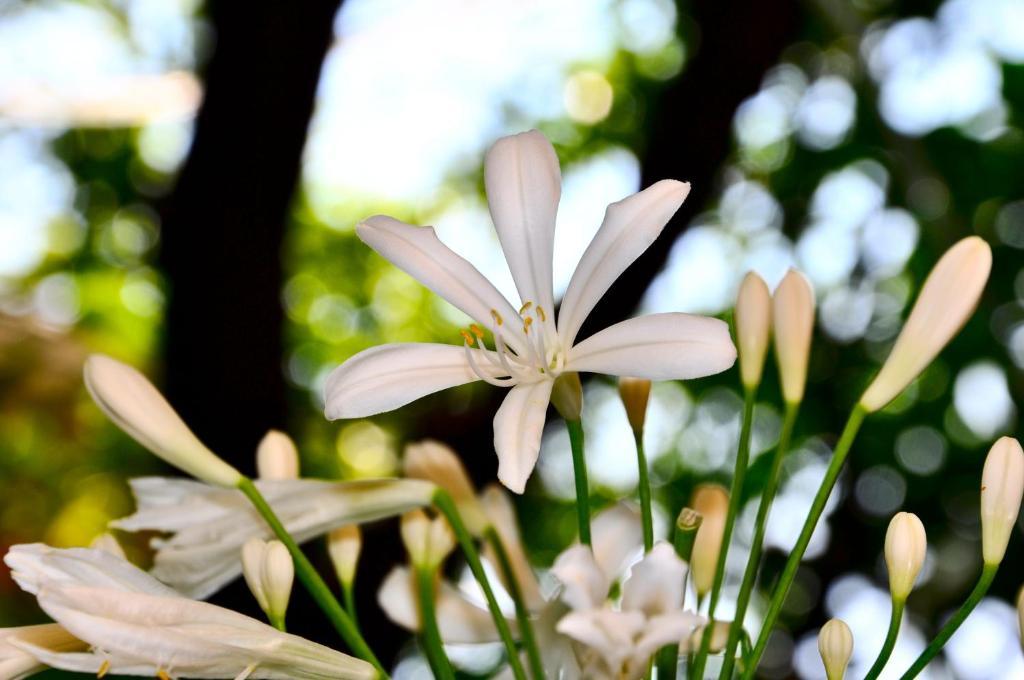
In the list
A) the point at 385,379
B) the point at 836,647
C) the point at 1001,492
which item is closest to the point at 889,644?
the point at 836,647

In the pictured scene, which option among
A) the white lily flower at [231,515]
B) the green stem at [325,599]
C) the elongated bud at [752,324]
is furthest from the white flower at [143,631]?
the elongated bud at [752,324]

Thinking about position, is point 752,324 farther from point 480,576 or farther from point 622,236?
point 480,576

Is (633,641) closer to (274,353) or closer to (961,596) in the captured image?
(274,353)

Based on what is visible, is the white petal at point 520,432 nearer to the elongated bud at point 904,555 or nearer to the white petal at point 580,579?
the white petal at point 580,579

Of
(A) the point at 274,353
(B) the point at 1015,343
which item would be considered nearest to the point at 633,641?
(A) the point at 274,353

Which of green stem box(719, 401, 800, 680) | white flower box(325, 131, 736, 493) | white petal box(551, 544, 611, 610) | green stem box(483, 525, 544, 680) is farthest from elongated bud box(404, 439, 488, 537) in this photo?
white petal box(551, 544, 611, 610)

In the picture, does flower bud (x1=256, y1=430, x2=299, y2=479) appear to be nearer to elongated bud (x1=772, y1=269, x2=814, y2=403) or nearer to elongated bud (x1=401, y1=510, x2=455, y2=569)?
elongated bud (x1=401, y1=510, x2=455, y2=569)
